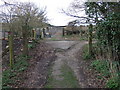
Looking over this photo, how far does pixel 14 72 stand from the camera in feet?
18.5

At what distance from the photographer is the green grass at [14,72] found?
192 inches

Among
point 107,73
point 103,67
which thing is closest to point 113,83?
point 107,73

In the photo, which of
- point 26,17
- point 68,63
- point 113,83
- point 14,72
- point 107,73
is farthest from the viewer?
point 26,17

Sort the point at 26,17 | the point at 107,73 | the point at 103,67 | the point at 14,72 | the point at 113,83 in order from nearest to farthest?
the point at 113,83, the point at 107,73, the point at 103,67, the point at 14,72, the point at 26,17

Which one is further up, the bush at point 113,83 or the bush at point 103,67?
the bush at point 103,67

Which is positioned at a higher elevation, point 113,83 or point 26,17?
point 26,17

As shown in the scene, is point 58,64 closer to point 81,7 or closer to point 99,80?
point 99,80

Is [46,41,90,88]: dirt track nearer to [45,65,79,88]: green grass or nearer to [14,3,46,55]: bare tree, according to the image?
[45,65,79,88]: green grass

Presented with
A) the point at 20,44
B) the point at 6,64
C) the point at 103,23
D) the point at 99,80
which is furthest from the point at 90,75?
the point at 20,44

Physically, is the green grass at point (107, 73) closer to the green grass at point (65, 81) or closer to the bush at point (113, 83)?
the bush at point (113, 83)

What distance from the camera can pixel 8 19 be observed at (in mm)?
7656

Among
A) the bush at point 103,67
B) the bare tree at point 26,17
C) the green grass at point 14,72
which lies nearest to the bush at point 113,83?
the bush at point 103,67

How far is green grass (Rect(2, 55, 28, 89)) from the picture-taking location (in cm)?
488

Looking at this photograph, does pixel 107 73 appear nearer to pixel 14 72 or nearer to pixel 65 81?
pixel 65 81
